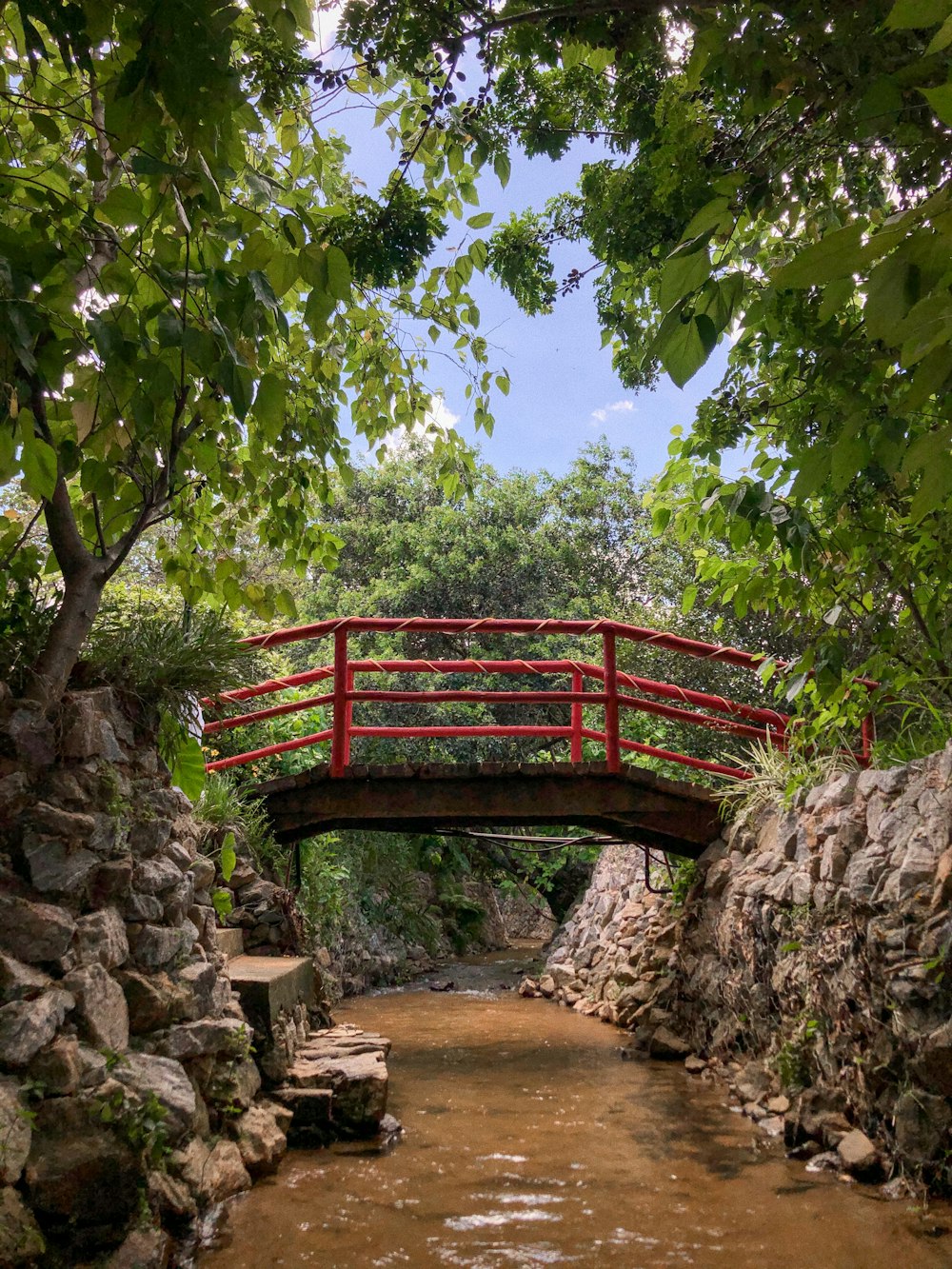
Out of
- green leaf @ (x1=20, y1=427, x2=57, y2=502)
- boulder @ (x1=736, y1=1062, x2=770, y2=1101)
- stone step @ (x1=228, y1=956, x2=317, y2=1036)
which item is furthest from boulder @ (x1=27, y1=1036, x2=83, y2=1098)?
boulder @ (x1=736, y1=1062, x2=770, y2=1101)

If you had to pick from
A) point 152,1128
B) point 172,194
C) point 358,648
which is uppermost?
point 358,648

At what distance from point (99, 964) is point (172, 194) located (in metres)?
2.55

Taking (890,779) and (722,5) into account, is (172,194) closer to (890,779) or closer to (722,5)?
(722,5)

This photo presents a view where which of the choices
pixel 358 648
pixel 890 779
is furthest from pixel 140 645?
pixel 358 648

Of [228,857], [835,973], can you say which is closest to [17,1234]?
[228,857]

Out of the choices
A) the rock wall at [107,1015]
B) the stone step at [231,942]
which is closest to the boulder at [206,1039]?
the rock wall at [107,1015]

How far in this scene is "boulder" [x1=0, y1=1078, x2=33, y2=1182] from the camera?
258 cm

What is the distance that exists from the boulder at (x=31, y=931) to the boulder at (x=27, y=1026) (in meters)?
0.15

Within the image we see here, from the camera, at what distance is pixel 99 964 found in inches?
129

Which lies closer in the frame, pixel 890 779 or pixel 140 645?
pixel 140 645

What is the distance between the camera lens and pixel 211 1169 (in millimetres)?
3453

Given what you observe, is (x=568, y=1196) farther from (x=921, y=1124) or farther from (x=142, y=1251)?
(x=142, y=1251)

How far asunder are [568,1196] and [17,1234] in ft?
6.90

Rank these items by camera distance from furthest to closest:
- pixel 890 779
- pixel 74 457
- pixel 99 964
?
pixel 890 779 → pixel 99 964 → pixel 74 457
